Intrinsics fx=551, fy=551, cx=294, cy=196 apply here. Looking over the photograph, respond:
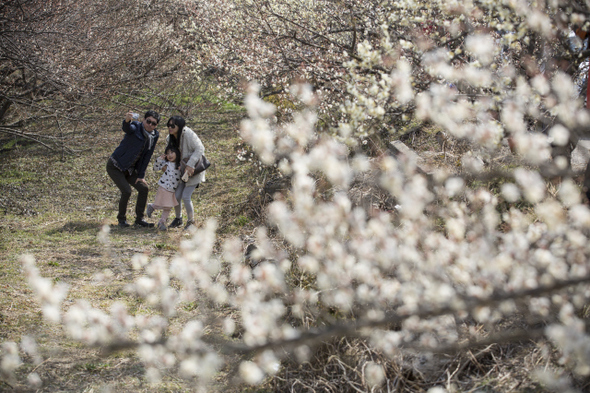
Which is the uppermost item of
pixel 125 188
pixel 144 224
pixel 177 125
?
pixel 177 125

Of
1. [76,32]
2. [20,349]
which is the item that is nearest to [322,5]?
[76,32]

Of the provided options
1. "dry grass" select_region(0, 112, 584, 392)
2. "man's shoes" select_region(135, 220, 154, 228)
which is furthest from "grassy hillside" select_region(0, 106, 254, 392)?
"man's shoes" select_region(135, 220, 154, 228)

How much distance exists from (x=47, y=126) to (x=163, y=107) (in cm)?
267

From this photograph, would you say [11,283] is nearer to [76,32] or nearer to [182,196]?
[182,196]

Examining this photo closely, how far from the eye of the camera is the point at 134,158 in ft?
23.6

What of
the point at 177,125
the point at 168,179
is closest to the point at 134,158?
the point at 168,179

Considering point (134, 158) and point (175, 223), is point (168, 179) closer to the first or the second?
point (134, 158)

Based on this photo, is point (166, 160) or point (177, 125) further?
point (166, 160)

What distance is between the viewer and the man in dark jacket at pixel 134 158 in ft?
23.2

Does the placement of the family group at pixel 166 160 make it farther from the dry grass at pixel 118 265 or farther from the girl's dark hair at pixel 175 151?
the dry grass at pixel 118 265

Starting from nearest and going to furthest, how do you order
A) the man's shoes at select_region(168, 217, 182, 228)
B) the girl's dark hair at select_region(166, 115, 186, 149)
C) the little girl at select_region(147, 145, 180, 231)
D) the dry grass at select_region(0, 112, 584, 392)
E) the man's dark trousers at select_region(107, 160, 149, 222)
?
the dry grass at select_region(0, 112, 584, 392), the girl's dark hair at select_region(166, 115, 186, 149), the little girl at select_region(147, 145, 180, 231), the man's dark trousers at select_region(107, 160, 149, 222), the man's shoes at select_region(168, 217, 182, 228)

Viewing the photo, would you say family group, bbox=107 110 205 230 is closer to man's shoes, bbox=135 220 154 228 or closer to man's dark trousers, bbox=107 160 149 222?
man's dark trousers, bbox=107 160 149 222

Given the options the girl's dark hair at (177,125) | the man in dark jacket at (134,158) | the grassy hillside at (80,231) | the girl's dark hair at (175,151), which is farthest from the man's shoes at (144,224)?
the girl's dark hair at (177,125)

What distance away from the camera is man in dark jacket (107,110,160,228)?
23.2 ft
